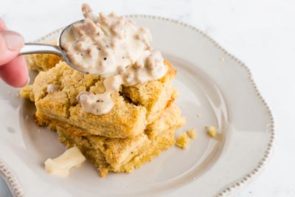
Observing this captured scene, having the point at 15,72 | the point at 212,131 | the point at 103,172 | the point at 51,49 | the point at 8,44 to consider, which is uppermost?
the point at 8,44

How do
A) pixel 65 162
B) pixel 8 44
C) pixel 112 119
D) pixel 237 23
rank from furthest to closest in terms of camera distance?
pixel 237 23, pixel 65 162, pixel 112 119, pixel 8 44

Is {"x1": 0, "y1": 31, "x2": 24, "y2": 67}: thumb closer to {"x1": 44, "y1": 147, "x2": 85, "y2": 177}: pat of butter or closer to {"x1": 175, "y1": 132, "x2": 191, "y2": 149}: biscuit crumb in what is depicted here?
{"x1": 44, "y1": 147, "x2": 85, "y2": 177}: pat of butter

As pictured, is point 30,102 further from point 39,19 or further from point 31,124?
point 39,19

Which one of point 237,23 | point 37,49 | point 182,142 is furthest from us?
point 237,23

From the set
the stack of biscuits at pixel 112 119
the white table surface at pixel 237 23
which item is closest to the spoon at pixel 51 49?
the stack of biscuits at pixel 112 119

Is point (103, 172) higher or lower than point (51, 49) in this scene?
lower

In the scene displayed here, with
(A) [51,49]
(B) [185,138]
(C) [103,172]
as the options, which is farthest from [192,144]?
(A) [51,49]

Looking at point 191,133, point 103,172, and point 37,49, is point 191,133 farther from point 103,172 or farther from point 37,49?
point 37,49

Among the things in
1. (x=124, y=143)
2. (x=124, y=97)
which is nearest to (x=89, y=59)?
(x=124, y=97)
